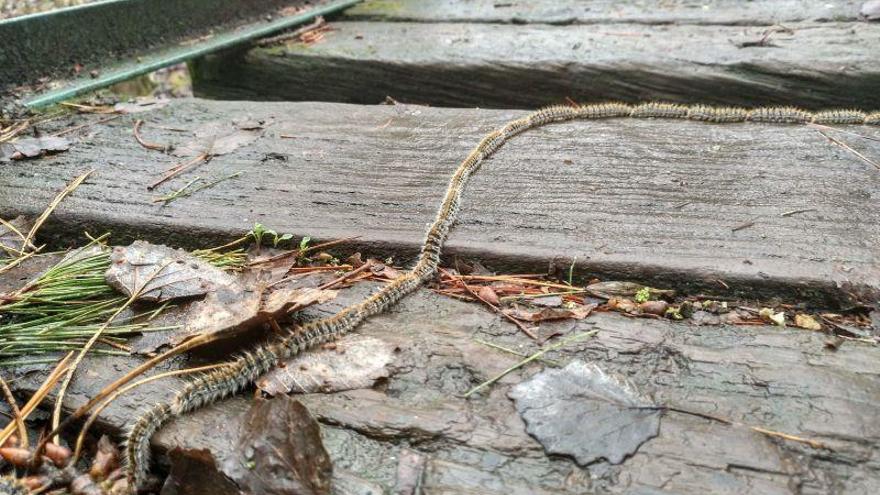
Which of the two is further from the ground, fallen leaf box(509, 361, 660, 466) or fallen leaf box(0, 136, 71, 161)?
fallen leaf box(0, 136, 71, 161)

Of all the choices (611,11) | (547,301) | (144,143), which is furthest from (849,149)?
(144,143)

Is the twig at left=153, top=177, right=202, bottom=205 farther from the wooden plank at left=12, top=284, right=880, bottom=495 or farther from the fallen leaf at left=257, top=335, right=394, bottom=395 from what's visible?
the fallen leaf at left=257, top=335, right=394, bottom=395

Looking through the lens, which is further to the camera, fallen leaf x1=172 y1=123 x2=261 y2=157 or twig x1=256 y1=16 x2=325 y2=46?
twig x1=256 y1=16 x2=325 y2=46

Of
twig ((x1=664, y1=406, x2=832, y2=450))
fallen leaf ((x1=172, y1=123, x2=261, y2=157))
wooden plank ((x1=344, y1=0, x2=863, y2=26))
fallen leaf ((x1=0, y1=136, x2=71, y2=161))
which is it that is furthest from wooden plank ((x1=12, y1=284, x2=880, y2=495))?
wooden plank ((x1=344, y1=0, x2=863, y2=26))

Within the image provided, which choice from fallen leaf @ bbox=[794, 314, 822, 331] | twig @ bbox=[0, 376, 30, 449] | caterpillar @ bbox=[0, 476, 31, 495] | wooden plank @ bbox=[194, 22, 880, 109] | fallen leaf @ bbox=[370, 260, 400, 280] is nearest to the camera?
caterpillar @ bbox=[0, 476, 31, 495]

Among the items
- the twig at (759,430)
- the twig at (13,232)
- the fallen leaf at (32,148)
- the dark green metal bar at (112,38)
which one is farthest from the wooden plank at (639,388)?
the dark green metal bar at (112,38)

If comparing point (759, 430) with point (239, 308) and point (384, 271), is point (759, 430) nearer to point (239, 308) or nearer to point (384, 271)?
point (384, 271)

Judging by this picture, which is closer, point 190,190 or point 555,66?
point 190,190
